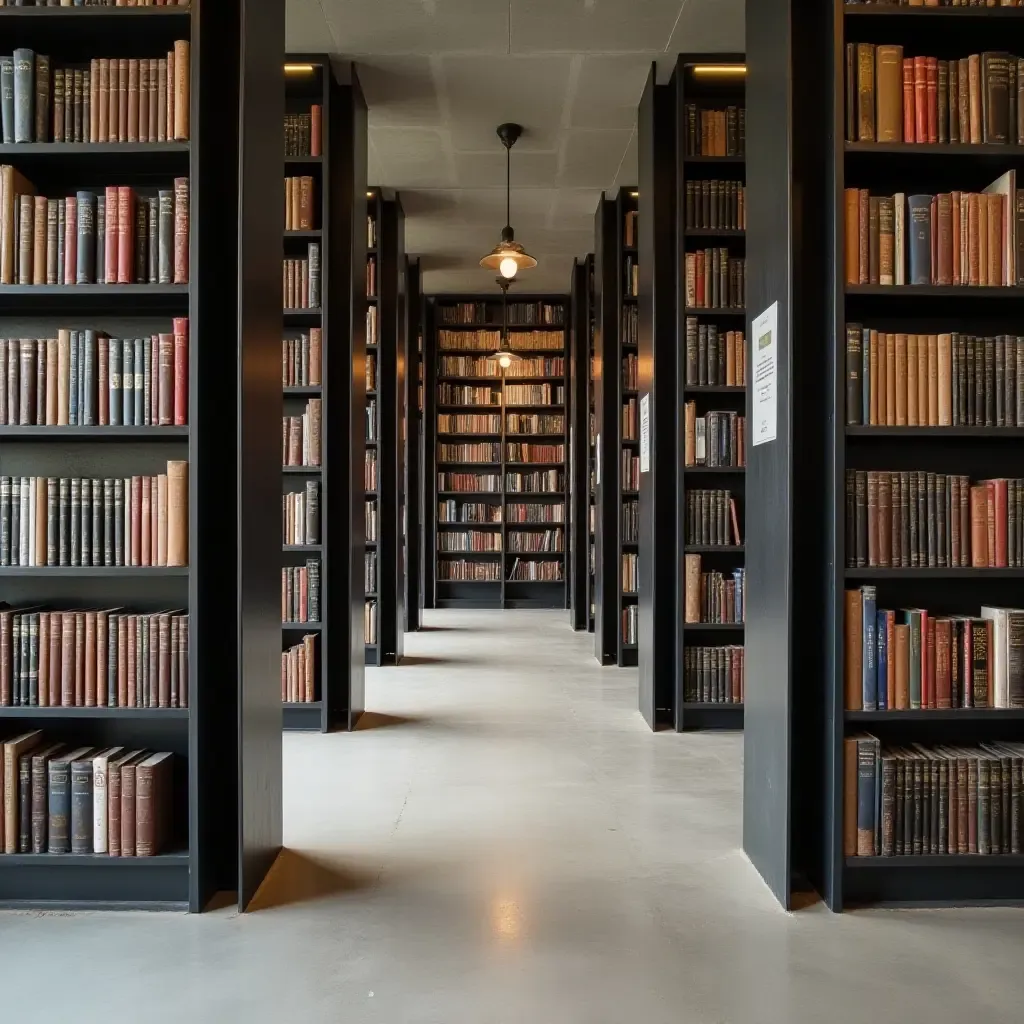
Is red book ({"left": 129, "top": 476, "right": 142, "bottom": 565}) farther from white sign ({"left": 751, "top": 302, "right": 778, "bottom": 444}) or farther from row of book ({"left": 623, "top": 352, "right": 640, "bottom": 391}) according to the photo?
row of book ({"left": 623, "top": 352, "right": 640, "bottom": 391})

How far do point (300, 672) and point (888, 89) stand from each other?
4047 millimetres

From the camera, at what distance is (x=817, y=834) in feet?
10.1

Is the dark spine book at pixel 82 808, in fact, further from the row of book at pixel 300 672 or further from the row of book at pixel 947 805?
the row of book at pixel 300 672

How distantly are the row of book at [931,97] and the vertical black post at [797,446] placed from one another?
11cm

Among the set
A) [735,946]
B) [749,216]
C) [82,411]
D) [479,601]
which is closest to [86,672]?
[82,411]

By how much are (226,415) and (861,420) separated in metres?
1.99

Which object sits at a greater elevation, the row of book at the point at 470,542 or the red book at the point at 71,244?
the red book at the point at 71,244

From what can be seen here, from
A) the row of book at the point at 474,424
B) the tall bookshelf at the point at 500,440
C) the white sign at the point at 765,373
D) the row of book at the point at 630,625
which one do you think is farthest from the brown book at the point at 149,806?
the row of book at the point at 474,424

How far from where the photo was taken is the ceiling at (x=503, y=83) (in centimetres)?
504

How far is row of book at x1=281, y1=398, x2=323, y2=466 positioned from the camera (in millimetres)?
5527

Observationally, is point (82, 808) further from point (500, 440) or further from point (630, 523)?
point (500, 440)

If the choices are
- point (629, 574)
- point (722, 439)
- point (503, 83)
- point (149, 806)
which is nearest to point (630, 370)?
point (629, 574)

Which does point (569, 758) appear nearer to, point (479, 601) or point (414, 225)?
point (414, 225)

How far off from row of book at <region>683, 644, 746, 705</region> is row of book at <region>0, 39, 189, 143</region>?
385 cm
